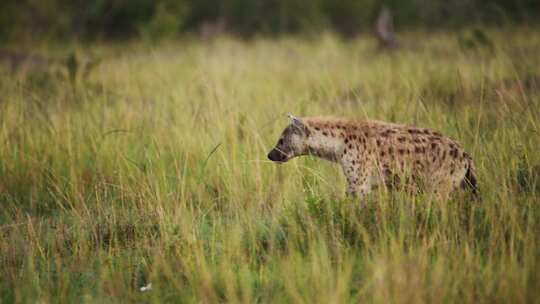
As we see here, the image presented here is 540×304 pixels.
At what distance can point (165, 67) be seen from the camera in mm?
10508

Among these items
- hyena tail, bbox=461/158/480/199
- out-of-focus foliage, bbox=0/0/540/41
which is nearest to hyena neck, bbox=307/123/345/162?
hyena tail, bbox=461/158/480/199

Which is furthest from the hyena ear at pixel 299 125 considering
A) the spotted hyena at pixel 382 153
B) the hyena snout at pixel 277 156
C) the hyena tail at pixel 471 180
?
the hyena tail at pixel 471 180

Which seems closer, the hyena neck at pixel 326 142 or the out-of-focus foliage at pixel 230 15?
the hyena neck at pixel 326 142

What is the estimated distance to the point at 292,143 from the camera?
4352 mm

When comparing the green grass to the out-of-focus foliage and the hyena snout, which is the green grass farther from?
the out-of-focus foliage

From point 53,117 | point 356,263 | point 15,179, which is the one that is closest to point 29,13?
point 53,117

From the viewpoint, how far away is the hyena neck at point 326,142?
4.26 metres

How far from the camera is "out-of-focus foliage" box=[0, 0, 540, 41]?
16.3m

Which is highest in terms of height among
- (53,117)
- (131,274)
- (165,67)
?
(165,67)

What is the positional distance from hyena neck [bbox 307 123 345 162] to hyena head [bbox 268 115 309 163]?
5 cm

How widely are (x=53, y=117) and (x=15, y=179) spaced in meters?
1.15

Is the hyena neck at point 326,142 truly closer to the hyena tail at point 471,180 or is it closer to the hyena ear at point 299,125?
the hyena ear at point 299,125

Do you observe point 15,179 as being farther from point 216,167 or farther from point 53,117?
point 216,167

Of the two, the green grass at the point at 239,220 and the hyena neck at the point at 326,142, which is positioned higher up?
the hyena neck at the point at 326,142
